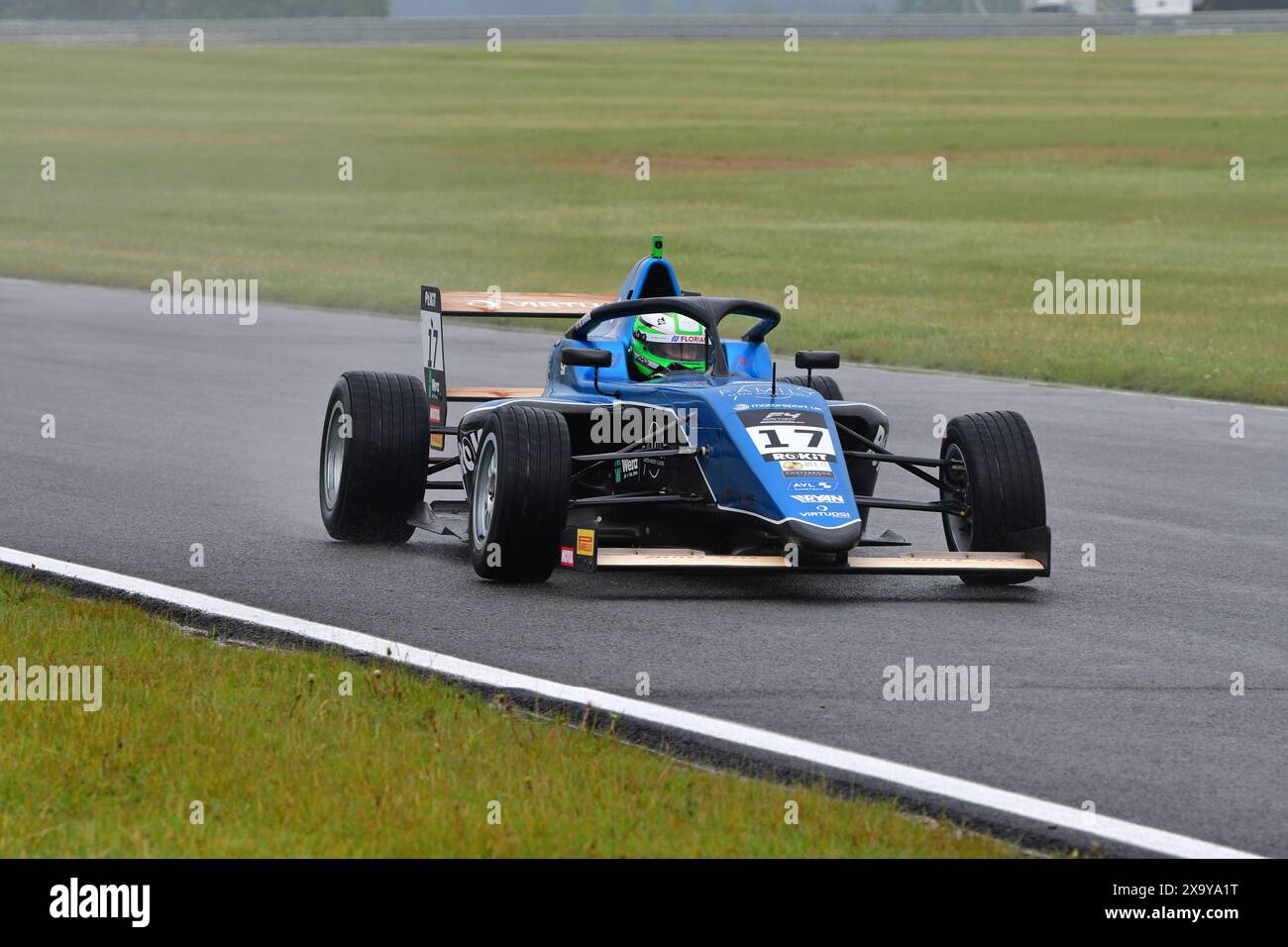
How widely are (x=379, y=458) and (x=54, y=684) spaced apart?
3.56 metres

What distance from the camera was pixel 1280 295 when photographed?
96.8 feet

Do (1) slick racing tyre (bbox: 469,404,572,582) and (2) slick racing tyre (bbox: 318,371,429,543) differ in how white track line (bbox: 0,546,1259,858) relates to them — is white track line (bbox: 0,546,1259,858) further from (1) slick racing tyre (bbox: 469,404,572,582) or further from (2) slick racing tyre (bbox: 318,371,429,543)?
(2) slick racing tyre (bbox: 318,371,429,543)

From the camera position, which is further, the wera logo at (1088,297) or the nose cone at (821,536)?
the wera logo at (1088,297)

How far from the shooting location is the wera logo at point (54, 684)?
7.19 m

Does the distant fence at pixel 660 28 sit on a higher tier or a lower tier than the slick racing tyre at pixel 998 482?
higher

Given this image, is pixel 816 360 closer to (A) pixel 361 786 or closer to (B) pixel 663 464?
(B) pixel 663 464

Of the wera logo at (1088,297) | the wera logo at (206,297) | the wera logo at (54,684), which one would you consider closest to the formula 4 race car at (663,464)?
the wera logo at (54,684)

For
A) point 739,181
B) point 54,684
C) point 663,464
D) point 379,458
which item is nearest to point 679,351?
point 663,464

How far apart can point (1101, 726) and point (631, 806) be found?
2003 millimetres

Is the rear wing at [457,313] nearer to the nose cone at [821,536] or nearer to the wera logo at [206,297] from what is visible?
the nose cone at [821,536]

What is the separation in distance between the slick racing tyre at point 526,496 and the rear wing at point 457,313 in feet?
5.43
